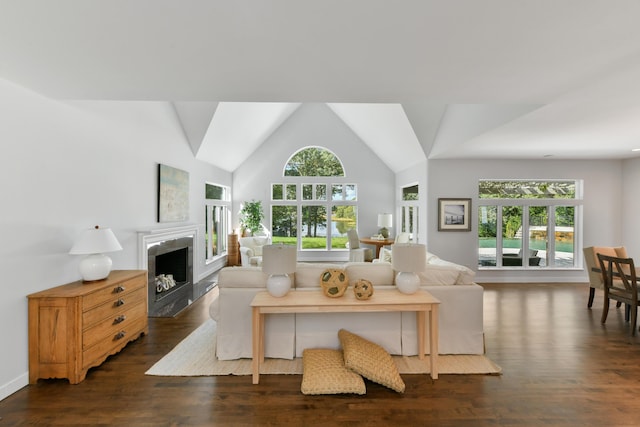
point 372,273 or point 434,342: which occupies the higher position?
point 372,273

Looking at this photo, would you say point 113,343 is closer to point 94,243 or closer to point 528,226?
point 94,243

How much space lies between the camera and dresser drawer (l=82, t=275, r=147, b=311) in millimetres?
2631

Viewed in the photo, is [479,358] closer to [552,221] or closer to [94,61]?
[94,61]

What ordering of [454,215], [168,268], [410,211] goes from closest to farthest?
[168,268] → [454,215] → [410,211]

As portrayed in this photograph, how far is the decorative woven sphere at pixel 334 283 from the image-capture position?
280 centimetres

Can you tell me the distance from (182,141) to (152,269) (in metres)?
2.30

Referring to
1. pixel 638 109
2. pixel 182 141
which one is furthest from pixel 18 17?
pixel 638 109

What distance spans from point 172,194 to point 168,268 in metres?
1.43

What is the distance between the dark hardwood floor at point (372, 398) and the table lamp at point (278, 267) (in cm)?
75

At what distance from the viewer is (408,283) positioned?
9.49ft

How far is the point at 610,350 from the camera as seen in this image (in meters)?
3.17

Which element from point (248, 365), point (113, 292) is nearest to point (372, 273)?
point (248, 365)

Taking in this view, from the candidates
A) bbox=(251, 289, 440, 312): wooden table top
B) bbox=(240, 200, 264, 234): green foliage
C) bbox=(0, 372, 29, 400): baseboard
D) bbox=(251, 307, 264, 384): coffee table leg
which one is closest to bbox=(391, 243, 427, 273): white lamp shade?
bbox=(251, 289, 440, 312): wooden table top

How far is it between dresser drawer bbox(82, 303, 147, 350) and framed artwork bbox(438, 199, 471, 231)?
530 cm
